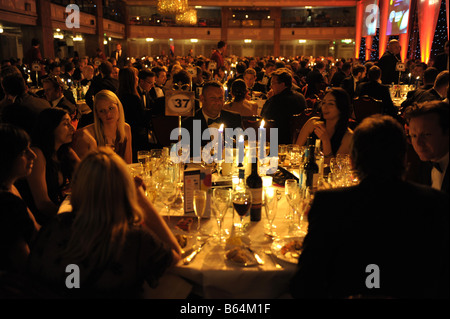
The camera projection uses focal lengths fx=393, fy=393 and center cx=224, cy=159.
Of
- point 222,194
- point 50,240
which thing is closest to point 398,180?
point 222,194

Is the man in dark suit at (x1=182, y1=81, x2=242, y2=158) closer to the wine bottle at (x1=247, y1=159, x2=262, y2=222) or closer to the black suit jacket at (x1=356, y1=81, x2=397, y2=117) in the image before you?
the wine bottle at (x1=247, y1=159, x2=262, y2=222)

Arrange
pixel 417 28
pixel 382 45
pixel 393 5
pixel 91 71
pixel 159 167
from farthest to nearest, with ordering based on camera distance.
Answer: pixel 382 45 → pixel 393 5 → pixel 417 28 → pixel 91 71 → pixel 159 167

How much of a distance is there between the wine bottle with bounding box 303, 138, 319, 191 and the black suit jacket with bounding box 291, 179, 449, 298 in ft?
3.51

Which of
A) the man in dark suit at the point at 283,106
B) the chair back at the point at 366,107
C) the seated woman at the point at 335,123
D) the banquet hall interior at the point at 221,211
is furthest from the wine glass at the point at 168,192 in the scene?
the chair back at the point at 366,107

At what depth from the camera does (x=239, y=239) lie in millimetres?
1814

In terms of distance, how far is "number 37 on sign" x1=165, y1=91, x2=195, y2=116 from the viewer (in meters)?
2.85

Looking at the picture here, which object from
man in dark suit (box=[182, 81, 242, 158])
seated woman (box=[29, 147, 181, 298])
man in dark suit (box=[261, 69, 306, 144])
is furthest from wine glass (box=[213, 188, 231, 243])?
man in dark suit (box=[261, 69, 306, 144])

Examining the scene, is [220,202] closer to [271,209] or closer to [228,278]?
[271,209]

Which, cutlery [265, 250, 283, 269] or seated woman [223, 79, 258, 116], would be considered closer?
cutlery [265, 250, 283, 269]

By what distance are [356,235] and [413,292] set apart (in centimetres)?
30

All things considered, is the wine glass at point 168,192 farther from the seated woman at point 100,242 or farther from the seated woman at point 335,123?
the seated woman at point 335,123

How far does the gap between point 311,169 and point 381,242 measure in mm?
1187

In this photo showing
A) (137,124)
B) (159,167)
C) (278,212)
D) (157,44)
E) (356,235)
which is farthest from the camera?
(157,44)

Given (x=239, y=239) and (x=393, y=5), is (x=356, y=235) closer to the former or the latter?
(x=239, y=239)
